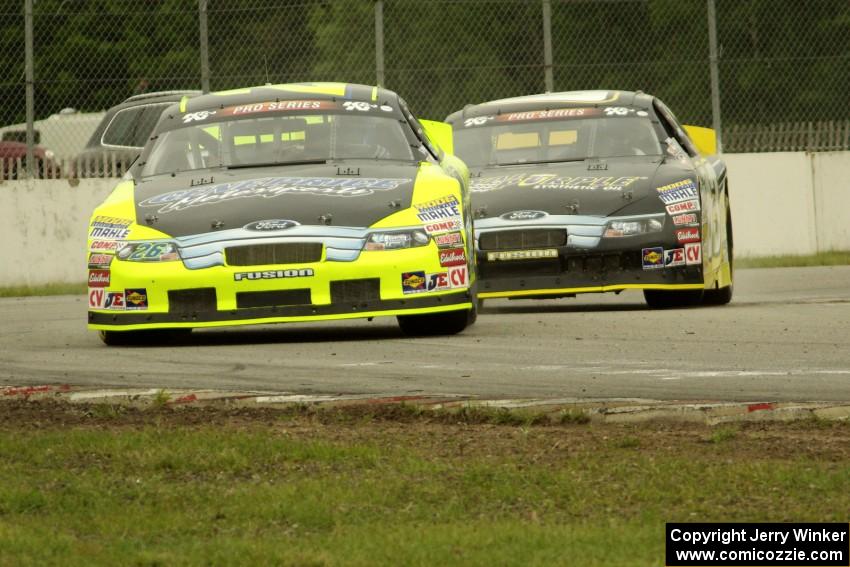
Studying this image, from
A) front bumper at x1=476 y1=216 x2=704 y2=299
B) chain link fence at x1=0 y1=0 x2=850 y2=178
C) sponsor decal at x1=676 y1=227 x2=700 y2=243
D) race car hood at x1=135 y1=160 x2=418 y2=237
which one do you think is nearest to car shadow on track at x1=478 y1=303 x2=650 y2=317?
front bumper at x1=476 y1=216 x2=704 y2=299

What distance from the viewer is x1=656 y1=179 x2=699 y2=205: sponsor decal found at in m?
11.6

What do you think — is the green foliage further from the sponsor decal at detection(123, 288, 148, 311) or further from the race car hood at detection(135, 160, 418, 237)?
the sponsor decal at detection(123, 288, 148, 311)

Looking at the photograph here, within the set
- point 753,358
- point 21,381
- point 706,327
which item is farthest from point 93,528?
point 706,327

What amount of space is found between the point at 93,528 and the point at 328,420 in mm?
1902

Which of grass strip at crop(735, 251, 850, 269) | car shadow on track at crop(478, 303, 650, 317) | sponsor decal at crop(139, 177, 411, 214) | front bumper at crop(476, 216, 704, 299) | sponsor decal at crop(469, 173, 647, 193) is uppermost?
sponsor decal at crop(139, 177, 411, 214)

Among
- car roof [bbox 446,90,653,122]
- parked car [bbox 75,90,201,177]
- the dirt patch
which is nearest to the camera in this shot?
the dirt patch

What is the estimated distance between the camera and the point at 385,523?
477 cm

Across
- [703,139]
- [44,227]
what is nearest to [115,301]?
[703,139]

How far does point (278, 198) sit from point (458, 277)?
1096mm

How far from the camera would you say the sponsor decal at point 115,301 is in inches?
378

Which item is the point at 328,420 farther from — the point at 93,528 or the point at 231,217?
the point at 231,217

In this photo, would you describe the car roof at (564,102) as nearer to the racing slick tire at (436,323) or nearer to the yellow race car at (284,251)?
the yellow race car at (284,251)

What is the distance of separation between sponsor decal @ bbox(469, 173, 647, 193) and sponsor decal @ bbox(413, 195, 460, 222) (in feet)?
6.74

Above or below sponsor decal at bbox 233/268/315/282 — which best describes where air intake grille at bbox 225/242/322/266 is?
above
